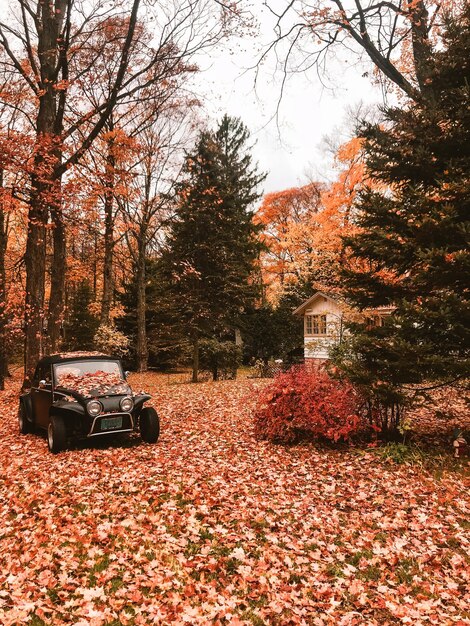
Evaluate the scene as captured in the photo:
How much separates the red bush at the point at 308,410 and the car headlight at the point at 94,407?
10.5ft

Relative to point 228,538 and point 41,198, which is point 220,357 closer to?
point 41,198

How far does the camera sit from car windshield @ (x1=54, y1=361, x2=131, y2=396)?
26.5 ft

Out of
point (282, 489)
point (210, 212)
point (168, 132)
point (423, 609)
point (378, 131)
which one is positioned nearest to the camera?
point (423, 609)

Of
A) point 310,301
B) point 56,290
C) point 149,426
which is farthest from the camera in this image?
point 310,301

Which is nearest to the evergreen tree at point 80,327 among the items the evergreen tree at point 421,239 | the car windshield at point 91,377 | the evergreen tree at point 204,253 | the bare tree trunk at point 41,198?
the evergreen tree at point 204,253

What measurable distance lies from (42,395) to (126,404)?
2048 mm

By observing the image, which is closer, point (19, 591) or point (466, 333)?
point (19, 591)

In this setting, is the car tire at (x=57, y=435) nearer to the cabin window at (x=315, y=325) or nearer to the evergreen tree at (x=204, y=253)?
the evergreen tree at (x=204, y=253)

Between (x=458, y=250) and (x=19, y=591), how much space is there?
7.38 meters

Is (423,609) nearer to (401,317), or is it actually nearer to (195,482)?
(195,482)

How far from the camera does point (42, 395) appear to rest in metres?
8.59

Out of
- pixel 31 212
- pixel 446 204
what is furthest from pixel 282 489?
pixel 31 212

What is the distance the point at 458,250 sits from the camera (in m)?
6.98

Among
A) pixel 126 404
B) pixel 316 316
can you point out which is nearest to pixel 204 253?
pixel 316 316
